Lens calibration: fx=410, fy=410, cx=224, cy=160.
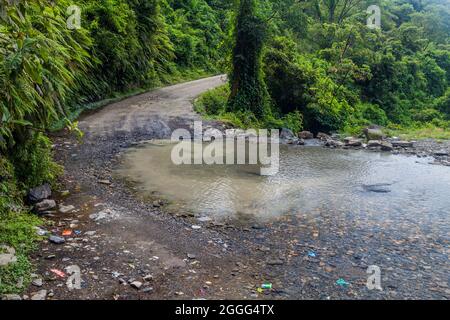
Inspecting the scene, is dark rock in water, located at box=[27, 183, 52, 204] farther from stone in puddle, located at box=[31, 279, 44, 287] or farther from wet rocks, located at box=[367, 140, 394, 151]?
wet rocks, located at box=[367, 140, 394, 151]

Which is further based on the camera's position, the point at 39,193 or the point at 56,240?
the point at 39,193

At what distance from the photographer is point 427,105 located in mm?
25844

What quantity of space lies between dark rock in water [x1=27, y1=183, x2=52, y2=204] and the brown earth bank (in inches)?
9.2

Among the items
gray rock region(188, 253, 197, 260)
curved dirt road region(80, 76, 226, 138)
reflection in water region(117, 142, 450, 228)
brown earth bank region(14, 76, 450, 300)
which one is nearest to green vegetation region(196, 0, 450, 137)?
curved dirt road region(80, 76, 226, 138)

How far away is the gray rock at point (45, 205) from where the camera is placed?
21.0 ft

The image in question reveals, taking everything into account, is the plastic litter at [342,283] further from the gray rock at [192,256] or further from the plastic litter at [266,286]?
the gray rock at [192,256]

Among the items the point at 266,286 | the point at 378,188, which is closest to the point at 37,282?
the point at 266,286

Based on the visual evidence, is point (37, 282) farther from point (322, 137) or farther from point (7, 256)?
point (322, 137)

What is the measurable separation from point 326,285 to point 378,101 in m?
20.8

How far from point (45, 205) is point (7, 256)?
184cm

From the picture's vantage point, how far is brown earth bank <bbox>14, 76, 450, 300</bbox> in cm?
461

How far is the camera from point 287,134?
595 inches

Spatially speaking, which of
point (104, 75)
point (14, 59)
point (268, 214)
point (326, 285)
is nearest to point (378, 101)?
point (104, 75)

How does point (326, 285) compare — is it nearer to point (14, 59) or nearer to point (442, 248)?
point (442, 248)
